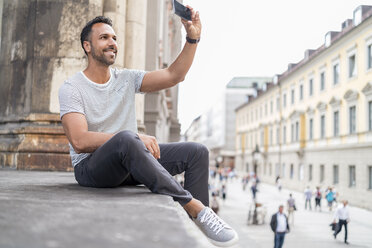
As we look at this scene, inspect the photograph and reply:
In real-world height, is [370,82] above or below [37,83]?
above

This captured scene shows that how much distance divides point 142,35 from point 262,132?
45214mm

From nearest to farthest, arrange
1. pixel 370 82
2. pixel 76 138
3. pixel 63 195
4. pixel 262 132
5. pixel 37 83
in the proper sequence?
1. pixel 63 195
2. pixel 76 138
3. pixel 37 83
4. pixel 370 82
5. pixel 262 132

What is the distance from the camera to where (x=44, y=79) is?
591 cm

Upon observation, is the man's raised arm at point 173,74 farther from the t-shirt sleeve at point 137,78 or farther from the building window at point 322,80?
the building window at point 322,80

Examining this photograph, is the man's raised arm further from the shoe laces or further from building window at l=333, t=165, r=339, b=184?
building window at l=333, t=165, r=339, b=184

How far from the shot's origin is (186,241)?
1.27 m

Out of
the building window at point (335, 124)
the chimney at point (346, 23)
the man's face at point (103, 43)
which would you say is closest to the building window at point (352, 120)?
the building window at point (335, 124)

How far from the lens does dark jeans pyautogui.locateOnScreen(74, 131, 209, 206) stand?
272 centimetres

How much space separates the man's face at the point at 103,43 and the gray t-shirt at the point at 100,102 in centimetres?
16

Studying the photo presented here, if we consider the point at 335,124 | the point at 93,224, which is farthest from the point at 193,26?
the point at 335,124

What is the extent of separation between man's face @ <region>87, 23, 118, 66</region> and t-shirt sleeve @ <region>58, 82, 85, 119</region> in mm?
318

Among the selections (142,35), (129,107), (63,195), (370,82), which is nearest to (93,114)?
(129,107)

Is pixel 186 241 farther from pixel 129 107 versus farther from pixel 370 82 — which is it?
pixel 370 82

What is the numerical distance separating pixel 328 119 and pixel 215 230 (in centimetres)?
2941
